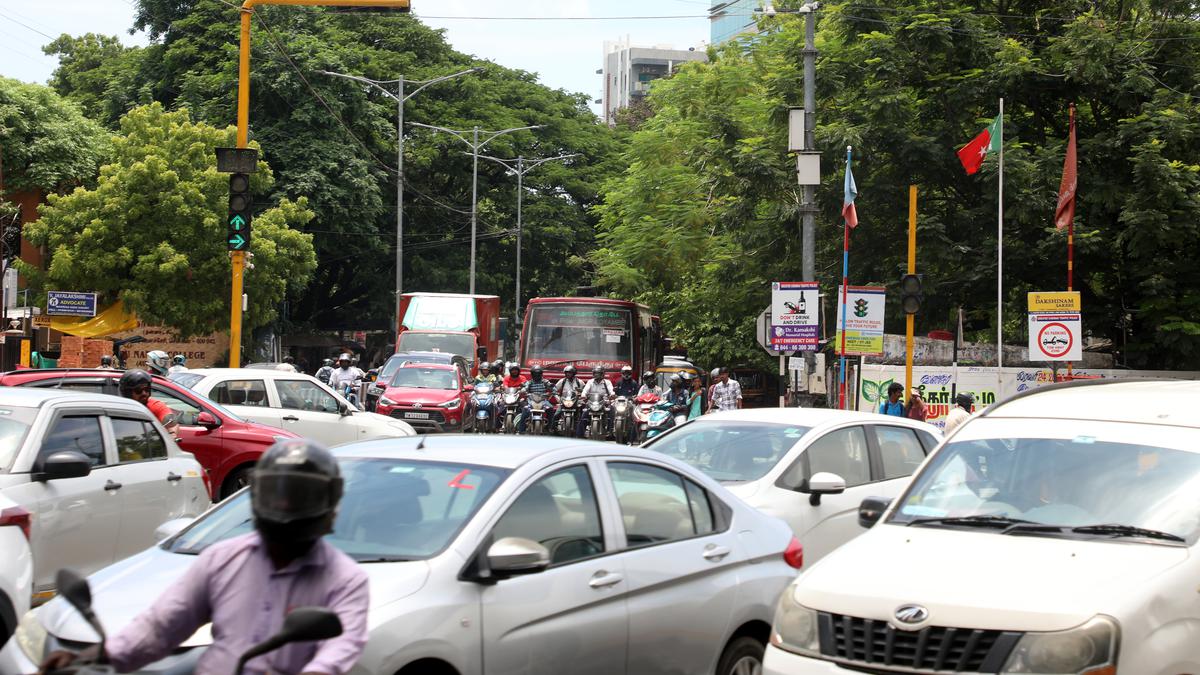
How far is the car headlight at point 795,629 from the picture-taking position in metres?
5.50

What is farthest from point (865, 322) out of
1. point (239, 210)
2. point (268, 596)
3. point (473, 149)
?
point (473, 149)

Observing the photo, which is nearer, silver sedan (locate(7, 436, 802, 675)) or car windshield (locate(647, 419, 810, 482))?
silver sedan (locate(7, 436, 802, 675))

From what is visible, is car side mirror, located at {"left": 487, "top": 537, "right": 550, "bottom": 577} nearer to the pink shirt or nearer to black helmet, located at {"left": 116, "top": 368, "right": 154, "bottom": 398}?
the pink shirt

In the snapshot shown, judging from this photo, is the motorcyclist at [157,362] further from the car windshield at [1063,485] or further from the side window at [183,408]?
the car windshield at [1063,485]

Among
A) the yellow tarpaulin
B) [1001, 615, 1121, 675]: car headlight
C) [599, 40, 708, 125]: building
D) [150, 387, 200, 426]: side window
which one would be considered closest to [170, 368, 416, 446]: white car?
[150, 387, 200, 426]: side window

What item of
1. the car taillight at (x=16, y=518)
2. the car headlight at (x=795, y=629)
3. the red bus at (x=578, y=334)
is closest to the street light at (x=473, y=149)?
the red bus at (x=578, y=334)

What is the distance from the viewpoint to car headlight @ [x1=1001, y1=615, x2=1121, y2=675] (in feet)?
16.1

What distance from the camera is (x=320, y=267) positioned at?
53.2m

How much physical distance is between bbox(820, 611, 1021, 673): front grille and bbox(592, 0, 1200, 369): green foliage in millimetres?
23938

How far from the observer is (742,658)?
6566mm

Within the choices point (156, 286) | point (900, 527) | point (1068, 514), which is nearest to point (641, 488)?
point (900, 527)

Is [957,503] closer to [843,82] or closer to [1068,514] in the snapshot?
[1068,514]

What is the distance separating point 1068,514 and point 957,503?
534 mm

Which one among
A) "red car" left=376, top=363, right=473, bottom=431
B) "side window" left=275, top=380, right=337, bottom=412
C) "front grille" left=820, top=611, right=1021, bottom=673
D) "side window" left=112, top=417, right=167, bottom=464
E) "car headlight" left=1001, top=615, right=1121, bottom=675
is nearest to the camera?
"car headlight" left=1001, top=615, right=1121, bottom=675
